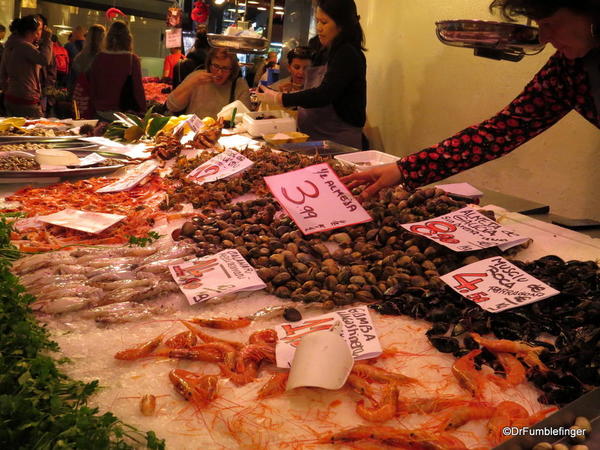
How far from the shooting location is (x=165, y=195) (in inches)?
109

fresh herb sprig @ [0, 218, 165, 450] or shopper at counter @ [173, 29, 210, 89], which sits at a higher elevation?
shopper at counter @ [173, 29, 210, 89]

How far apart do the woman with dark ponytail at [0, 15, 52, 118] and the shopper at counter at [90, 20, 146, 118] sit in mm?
1450

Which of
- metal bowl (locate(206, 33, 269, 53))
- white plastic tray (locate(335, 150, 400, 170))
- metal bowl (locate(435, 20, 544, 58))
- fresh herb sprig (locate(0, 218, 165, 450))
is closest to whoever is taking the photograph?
fresh herb sprig (locate(0, 218, 165, 450))

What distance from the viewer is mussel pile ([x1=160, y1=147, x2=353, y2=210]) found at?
2693mm

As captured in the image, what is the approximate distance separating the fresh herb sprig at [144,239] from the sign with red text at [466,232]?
1.01 metres

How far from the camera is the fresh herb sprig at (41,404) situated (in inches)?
38.1

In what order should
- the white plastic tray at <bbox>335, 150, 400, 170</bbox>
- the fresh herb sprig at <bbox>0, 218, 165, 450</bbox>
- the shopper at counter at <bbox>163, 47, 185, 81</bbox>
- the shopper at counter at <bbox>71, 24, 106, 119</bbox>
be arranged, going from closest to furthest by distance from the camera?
the fresh herb sprig at <bbox>0, 218, 165, 450</bbox> < the white plastic tray at <bbox>335, 150, 400, 170</bbox> < the shopper at counter at <bbox>71, 24, 106, 119</bbox> < the shopper at counter at <bbox>163, 47, 185, 81</bbox>

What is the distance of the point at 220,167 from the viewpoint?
3131 mm

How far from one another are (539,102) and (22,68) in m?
7.35

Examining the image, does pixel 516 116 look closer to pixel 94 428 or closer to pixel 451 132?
pixel 94 428

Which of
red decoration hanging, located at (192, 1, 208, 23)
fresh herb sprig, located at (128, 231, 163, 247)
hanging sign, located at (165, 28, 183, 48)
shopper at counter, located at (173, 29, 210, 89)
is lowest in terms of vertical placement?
fresh herb sprig, located at (128, 231, 163, 247)

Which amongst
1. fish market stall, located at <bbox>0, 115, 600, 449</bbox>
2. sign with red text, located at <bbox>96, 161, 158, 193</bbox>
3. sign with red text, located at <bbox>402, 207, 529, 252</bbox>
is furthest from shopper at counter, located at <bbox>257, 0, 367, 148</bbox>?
sign with red text, located at <bbox>402, 207, 529, 252</bbox>

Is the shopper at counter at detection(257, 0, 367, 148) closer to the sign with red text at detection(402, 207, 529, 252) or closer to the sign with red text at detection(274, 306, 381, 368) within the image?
the sign with red text at detection(402, 207, 529, 252)

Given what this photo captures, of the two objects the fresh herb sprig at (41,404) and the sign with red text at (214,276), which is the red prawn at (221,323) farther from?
the fresh herb sprig at (41,404)
